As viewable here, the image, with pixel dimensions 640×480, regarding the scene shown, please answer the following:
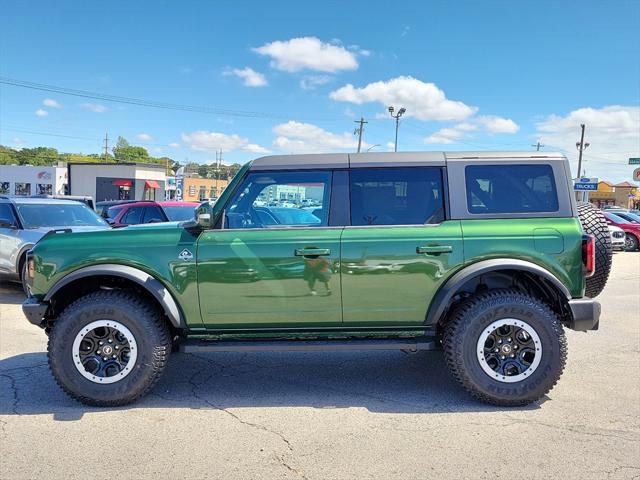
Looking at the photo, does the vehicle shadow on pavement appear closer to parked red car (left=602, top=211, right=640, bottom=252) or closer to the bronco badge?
the bronco badge

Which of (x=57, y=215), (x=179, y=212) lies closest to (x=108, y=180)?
(x=179, y=212)

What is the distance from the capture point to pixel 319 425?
11.6 ft

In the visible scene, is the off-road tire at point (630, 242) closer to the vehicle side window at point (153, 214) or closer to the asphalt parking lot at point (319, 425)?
the asphalt parking lot at point (319, 425)

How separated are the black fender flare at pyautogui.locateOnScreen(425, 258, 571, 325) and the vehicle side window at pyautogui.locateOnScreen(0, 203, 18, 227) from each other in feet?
25.8

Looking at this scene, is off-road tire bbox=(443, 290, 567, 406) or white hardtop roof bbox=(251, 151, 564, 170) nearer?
off-road tire bbox=(443, 290, 567, 406)

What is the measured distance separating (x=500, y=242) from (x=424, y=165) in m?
0.87

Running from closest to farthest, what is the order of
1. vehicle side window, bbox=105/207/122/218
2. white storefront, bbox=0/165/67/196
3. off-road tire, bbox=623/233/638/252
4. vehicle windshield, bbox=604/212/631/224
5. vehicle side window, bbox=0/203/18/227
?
vehicle side window, bbox=0/203/18/227
vehicle side window, bbox=105/207/122/218
off-road tire, bbox=623/233/638/252
vehicle windshield, bbox=604/212/631/224
white storefront, bbox=0/165/67/196

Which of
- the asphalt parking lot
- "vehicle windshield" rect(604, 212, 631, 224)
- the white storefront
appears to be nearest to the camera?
the asphalt parking lot

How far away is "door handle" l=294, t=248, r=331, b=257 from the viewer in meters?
3.78

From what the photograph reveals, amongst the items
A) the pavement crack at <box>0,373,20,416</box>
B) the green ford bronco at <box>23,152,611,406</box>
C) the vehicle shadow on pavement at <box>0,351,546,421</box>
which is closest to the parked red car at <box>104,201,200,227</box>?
the vehicle shadow on pavement at <box>0,351,546,421</box>

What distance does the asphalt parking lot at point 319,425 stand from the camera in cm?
299

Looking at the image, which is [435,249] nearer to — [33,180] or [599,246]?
[599,246]

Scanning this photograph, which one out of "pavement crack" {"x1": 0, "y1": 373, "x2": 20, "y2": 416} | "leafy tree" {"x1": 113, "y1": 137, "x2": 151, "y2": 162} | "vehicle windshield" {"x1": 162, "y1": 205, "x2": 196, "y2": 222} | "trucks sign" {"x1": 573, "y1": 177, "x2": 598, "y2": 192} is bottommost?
"pavement crack" {"x1": 0, "y1": 373, "x2": 20, "y2": 416}

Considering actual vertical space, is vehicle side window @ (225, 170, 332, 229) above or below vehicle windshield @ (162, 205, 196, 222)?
above
